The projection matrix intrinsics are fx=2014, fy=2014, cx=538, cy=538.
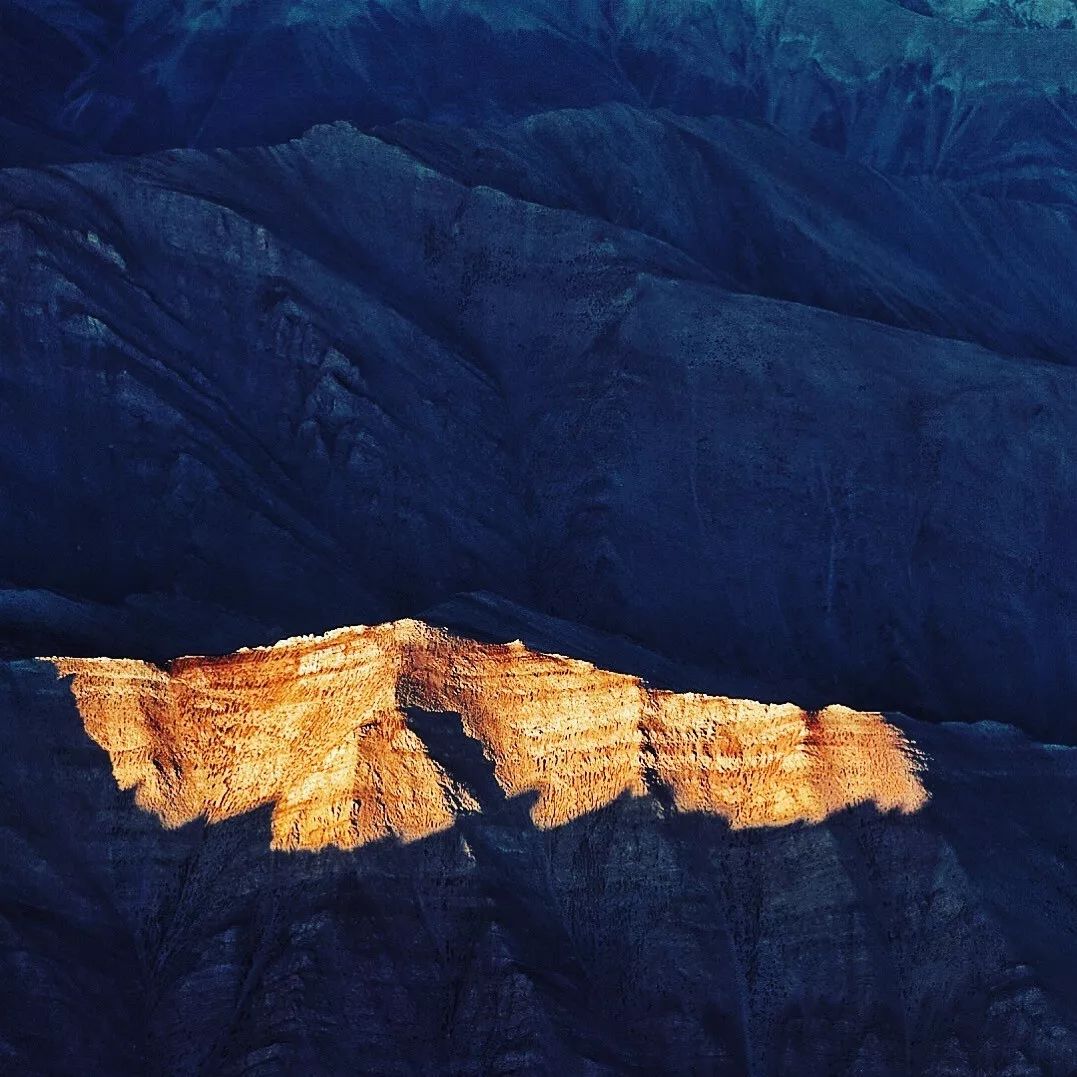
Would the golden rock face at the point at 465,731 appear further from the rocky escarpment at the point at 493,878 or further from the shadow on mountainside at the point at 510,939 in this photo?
the shadow on mountainside at the point at 510,939

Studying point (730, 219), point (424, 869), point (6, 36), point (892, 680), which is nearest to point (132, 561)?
point (424, 869)

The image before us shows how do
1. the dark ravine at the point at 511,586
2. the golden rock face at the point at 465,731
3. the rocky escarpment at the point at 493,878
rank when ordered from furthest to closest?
the golden rock face at the point at 465,731 < the dark ravine at the point at 511,586 < the rocky escarpment at the point at 493,878

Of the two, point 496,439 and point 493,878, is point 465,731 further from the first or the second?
point 496,439

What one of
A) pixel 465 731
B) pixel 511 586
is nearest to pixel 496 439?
pixel 511 586

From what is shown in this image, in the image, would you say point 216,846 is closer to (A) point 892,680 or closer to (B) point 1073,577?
(A) point 892,680

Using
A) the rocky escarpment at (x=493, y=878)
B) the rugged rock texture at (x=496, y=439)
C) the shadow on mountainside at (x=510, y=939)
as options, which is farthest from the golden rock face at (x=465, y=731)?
the rugged rock texture at (x=496, y=439)

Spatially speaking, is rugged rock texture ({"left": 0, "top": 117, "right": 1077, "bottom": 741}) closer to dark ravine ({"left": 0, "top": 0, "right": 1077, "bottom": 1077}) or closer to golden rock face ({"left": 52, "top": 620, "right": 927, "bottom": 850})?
dark ravine ({"left": 0, "top": 0, "right": 1077, "bottom": 1077})

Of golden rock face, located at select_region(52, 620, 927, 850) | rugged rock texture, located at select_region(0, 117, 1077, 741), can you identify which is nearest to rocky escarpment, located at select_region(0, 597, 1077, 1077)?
golden rock face, located at select_region(52, 620, 927, 850)
